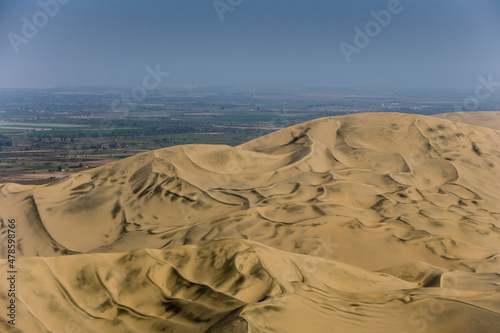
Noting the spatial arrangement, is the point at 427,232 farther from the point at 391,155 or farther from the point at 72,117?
the point at 72,117

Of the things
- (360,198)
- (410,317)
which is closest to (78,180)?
(360,198)

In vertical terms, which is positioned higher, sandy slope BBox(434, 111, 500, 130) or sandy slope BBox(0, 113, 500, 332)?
sandy slope BBox(434, 111, 500, 130)

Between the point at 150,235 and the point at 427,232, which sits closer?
the point at 427,232

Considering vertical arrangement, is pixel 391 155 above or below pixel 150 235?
above

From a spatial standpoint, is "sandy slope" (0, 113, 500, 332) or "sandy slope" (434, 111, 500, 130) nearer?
"sandy slope" (0, 113, 500, 332)

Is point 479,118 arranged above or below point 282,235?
above

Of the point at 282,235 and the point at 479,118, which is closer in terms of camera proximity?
the point at 282,235

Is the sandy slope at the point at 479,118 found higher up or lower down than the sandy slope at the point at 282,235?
higher up

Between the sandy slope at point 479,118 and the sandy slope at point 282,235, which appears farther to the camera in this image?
the sandy slope at point 479,118
